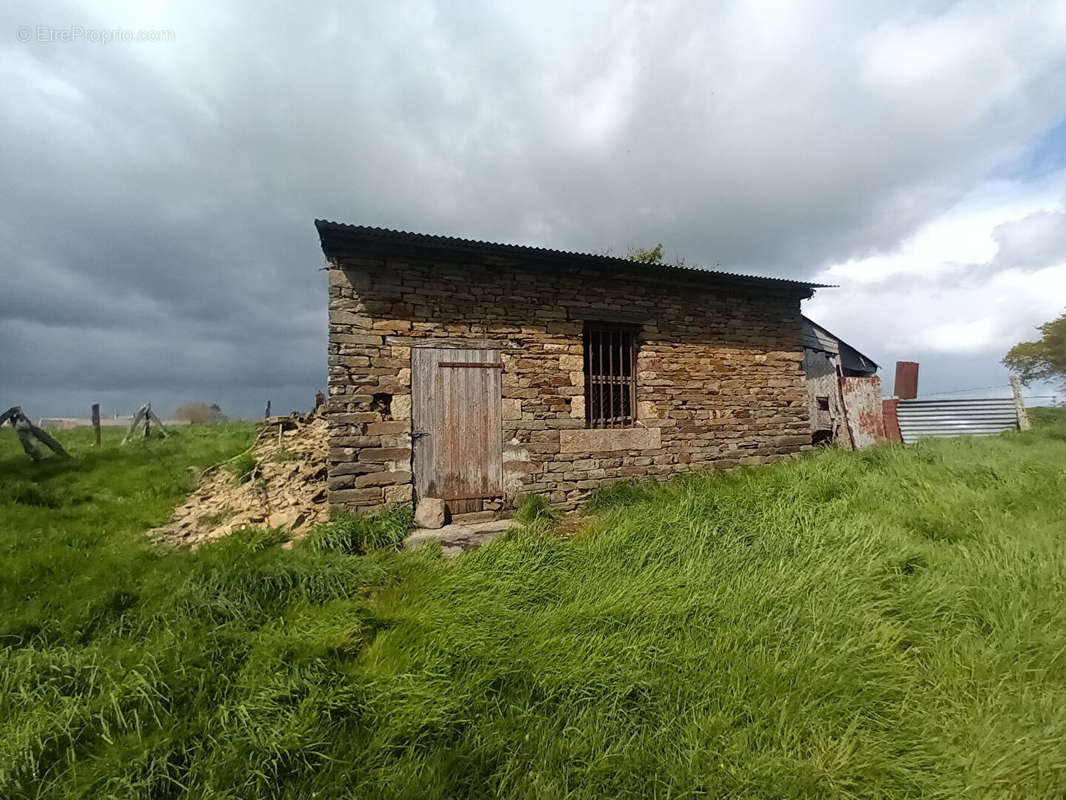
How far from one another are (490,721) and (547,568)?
154cm

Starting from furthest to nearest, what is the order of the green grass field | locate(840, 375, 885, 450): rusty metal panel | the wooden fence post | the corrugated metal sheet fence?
the wooden fence post < the corrugated metal sheet fence < locate(840, 375, 885, 450): rusty metal panel < the green grass field

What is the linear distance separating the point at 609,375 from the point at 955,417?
28.2 feet

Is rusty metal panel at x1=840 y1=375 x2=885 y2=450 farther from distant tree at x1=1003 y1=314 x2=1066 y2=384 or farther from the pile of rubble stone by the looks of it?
distant tree at x1=1003 y1=314 x2=1066 y2=384

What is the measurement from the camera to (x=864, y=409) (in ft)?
30.1

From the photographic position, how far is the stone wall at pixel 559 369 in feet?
17.8

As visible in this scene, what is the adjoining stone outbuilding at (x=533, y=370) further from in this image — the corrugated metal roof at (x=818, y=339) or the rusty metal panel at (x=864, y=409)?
the rusty metal panel at (x=864, y=409)

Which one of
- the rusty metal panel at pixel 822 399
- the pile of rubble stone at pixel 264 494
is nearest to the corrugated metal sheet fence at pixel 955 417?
the rusty metal panel at pixel 822 399

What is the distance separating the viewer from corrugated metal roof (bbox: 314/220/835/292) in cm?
526

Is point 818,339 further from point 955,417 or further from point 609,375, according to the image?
point 609,375

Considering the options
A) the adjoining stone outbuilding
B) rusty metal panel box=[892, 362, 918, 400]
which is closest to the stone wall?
the adjoining stone outbuilding

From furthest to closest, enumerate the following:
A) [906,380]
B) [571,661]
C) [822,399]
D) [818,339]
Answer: [906,380]
[818,339]
[822,399]
[571,661]

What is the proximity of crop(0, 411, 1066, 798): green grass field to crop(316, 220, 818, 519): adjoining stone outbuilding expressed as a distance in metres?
1.38

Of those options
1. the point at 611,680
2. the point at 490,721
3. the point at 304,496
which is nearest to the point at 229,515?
the point at 304,496

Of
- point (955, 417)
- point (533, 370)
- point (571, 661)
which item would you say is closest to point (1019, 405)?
point (955, 417)
